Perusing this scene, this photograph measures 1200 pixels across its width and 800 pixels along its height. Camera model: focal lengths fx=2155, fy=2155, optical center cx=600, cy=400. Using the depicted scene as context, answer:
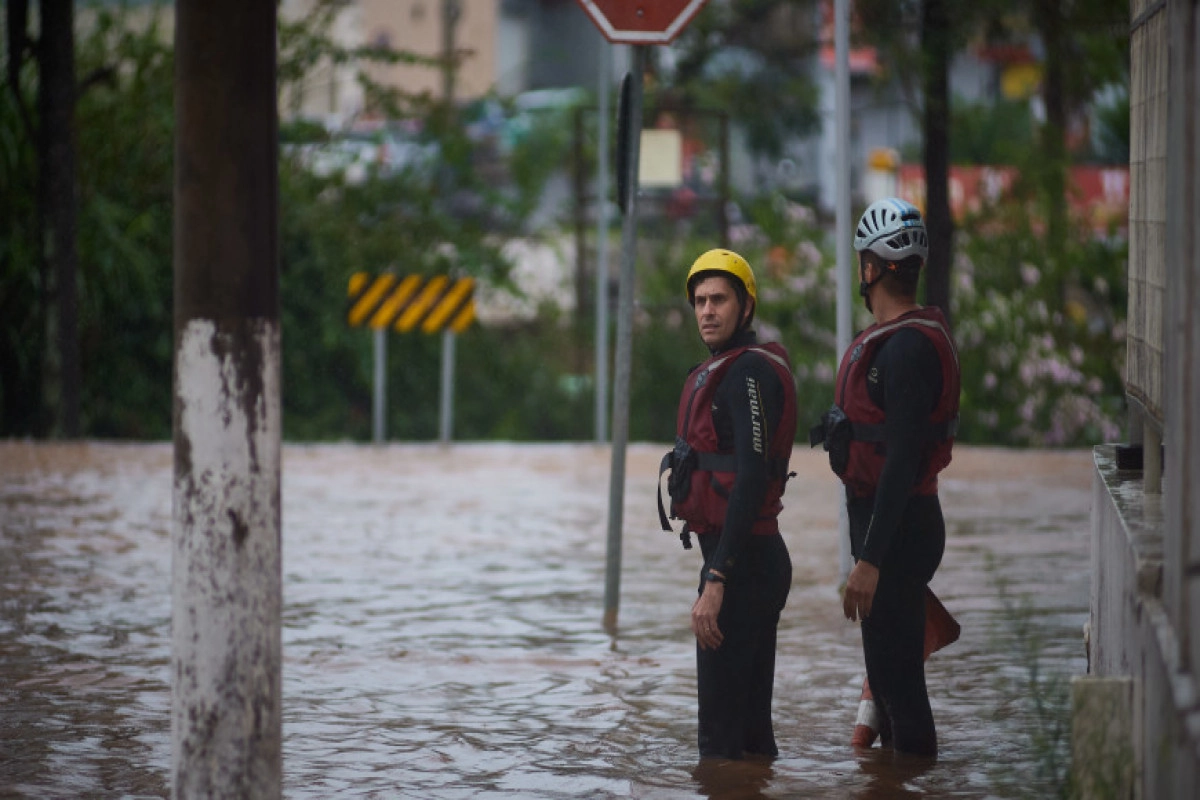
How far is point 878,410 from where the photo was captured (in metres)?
6.38

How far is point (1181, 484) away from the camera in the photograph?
4383 millimetres

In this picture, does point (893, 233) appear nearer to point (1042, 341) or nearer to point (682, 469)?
point (682, 469)

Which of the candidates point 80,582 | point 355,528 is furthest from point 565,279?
point 80,582

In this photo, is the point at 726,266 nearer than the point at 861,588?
No

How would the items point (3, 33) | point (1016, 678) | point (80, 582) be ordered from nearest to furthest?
1. point (1016, 678)
2. point (80, 582)
3. point (3, 33)

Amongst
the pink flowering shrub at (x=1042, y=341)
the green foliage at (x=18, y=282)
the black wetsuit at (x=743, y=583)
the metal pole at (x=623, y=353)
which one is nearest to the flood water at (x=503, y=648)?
the black wetsuit at (x=743, y=583)

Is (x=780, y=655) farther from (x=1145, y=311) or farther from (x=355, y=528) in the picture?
(x=355, y=528)

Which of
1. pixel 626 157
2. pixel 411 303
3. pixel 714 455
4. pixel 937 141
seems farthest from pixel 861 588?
pixel 411 303

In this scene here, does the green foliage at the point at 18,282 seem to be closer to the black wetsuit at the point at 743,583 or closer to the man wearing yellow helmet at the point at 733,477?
the black wetsuit at the point at 743,583

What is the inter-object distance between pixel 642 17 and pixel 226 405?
15.5ft

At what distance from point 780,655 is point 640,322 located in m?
15.8

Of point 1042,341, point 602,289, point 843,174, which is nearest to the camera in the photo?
point 843,174

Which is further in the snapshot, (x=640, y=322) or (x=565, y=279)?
(x=565, y=279)

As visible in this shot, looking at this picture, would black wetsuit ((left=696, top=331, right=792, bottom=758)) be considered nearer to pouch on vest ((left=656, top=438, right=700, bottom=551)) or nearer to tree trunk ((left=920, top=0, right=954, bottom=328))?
pouch on vest ((left=656, top=438, right=700, bottom=551))
